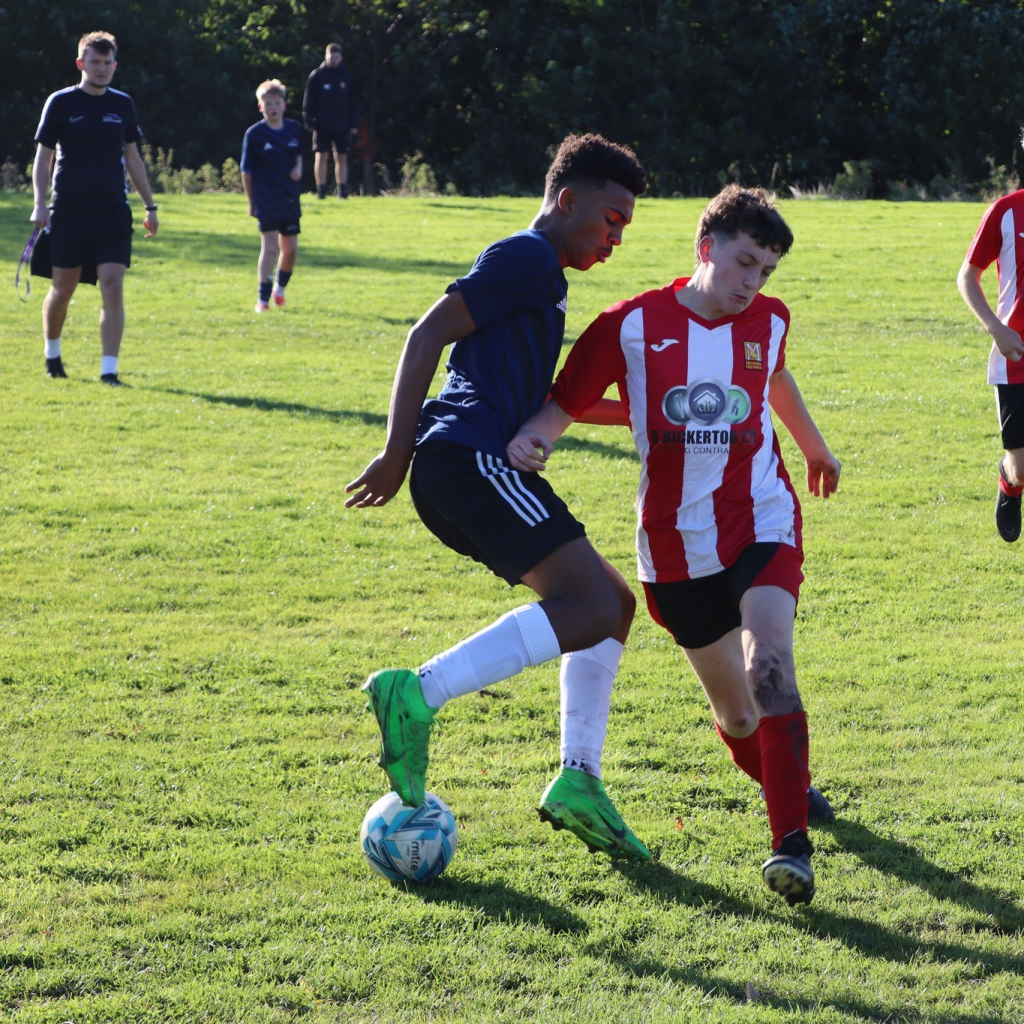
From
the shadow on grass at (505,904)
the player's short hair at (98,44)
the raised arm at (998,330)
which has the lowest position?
the shadow on grass at (505,904)

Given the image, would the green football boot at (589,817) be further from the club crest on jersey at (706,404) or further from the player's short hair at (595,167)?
the player's short hair at (595,167)

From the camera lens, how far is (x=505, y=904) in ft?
11.7

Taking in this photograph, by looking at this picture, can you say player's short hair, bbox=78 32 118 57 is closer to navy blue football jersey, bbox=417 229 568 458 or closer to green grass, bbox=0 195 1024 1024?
green grass, bbox=0 195 1024 1024

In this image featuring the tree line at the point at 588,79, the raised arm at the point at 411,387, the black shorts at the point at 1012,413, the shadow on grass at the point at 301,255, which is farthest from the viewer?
the tree line at the point at 588,79

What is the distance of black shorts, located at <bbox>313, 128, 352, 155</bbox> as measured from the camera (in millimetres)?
23734

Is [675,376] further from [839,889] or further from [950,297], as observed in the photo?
[950,297]

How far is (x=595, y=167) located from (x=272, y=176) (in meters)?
10.2

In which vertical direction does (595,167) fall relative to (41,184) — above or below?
below

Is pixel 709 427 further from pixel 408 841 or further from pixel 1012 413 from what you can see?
pixel 1012 413

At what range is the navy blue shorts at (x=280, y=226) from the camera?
13508 millimetres

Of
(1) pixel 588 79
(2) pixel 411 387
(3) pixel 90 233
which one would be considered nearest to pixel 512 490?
(2) pixel 411 387

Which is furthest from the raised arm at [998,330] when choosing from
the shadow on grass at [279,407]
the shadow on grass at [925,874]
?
the shadow on grass at [279,407]

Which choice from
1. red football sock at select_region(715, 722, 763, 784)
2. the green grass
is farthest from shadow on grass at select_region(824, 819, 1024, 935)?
red football sock at select_region(715, 722, 763, 784)

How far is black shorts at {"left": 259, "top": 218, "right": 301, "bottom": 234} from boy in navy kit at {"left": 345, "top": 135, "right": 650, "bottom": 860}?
9.98 meters
